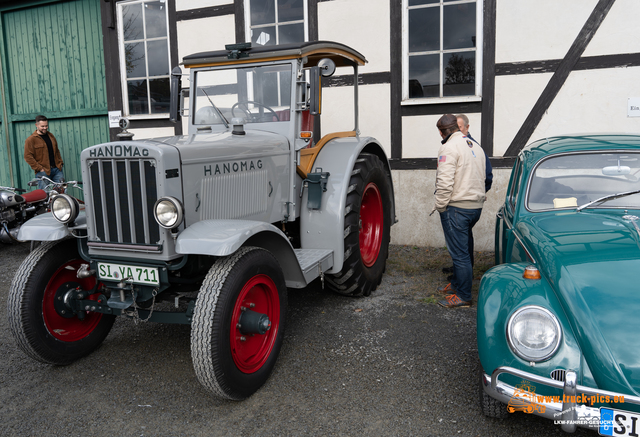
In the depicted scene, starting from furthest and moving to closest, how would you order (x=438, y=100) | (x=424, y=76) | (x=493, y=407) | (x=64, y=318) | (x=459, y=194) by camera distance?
(x=424, y=76)
(x=438, y=100)
(x=459, y=194)
(x=64, y=318)
(x=493, y=407)

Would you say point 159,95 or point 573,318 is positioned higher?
point 159,95

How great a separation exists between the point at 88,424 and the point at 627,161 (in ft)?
12.1

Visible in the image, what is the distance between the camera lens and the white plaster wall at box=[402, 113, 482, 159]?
6.04 metres

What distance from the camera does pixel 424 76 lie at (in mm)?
6078

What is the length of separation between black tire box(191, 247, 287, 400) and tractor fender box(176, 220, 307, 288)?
15cm

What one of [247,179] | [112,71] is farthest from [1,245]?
[247,179]

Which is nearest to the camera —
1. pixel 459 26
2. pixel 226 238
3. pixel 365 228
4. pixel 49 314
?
pixel 226 238

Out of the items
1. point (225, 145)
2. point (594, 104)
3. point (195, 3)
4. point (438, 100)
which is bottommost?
point (225, 145)

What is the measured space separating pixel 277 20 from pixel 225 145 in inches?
163

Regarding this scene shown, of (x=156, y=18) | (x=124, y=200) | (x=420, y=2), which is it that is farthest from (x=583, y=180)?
(x=156, y=18)

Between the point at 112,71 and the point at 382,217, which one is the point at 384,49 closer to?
the point at 382,217

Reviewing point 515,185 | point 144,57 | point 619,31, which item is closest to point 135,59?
point 144,57

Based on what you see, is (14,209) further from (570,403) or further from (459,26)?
(570,403)

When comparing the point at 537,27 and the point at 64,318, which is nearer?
the point at 64,318
